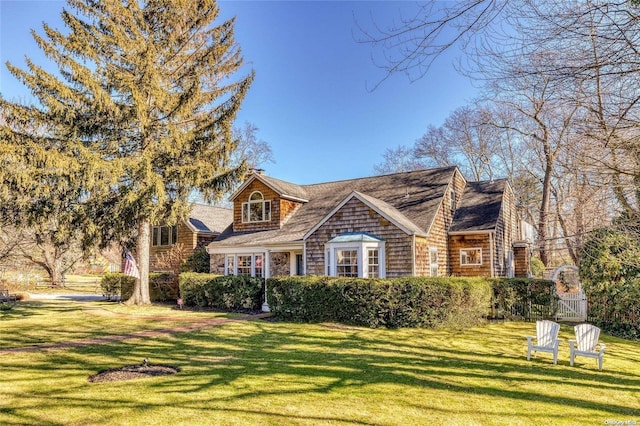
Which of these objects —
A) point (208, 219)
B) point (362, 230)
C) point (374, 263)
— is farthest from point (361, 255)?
point (208, 219)

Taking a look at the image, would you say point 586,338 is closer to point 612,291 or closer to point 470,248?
point 612,291

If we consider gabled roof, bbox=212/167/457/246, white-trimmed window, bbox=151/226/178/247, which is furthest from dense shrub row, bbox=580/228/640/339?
white-trimmed window, bbox=151/226/178/247

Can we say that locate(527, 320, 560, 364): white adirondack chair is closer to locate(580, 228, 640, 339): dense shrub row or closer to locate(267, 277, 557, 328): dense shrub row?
locate(267, 277, 557, 328): dense shrub row

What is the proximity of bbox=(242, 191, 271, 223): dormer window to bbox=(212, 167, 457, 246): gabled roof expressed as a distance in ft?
2.49

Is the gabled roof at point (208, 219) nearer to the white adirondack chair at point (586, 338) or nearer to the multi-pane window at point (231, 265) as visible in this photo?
the multi-pane window at point (231, 265)

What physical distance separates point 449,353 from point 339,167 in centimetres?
3971

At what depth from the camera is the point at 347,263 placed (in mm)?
15773

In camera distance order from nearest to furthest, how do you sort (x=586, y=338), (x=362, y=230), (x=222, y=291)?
(x=586, y=338) < (x=362, y=230) < (x=222, y=291)

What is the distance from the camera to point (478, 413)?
16.9 ft

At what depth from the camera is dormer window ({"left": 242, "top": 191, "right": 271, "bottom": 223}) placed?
830 inches

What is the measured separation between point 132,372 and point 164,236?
19120mm

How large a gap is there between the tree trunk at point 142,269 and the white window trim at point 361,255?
30.0ft

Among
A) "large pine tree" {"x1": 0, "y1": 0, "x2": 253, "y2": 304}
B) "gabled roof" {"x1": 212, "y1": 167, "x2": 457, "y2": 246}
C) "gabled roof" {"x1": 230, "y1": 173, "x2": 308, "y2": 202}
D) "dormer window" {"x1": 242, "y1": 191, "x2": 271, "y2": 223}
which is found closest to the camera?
"large pine tree" {"x1": 0, "y1": 0, "x2": 253, "y2": 304}

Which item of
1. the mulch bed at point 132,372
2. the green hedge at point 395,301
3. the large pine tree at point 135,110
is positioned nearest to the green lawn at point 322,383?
the mulch bed at point 132,372
